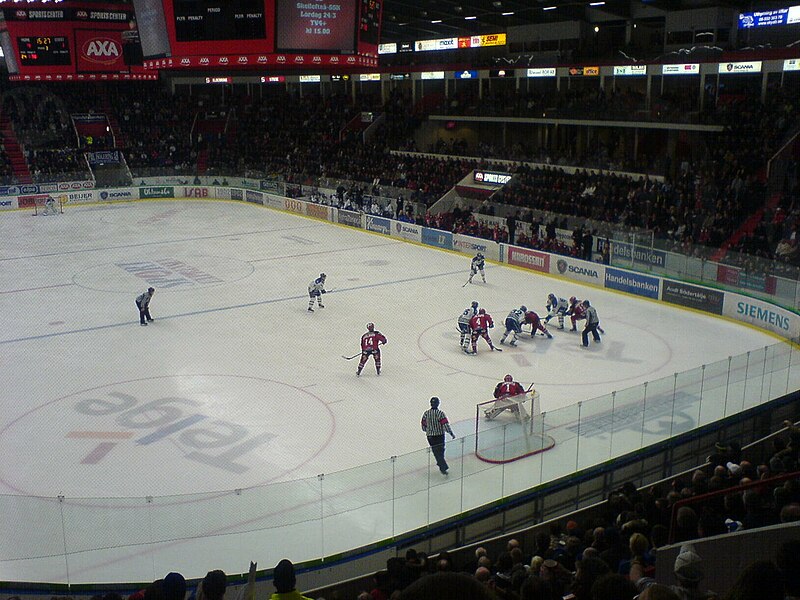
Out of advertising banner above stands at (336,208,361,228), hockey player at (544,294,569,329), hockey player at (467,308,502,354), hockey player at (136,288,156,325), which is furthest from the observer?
advertising banner above stands at (336,208,361,228)

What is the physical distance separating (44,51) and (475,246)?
20.8 metres

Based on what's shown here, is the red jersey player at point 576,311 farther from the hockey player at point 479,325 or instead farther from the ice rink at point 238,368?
the hockey player at point 479,325

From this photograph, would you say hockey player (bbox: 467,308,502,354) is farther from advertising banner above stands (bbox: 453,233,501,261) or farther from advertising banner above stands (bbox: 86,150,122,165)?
advertising banner above stands (bbox: 86,150,122,165)

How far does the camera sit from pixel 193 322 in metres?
18.9

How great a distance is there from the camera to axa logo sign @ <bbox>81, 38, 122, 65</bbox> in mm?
34125

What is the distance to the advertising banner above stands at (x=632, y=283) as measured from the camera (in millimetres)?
20906

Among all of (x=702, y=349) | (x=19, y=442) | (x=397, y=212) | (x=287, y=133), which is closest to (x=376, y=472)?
(x=19, y=442)

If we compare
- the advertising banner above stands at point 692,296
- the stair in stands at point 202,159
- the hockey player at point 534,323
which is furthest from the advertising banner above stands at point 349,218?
the hockey player at point 534,323

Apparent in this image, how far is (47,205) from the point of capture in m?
35.9

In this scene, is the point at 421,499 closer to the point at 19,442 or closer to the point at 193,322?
the point at 19,442

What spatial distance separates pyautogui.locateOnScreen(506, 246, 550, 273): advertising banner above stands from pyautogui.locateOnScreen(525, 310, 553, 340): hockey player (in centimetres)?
657

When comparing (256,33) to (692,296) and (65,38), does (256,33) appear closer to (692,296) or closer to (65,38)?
(692,296)

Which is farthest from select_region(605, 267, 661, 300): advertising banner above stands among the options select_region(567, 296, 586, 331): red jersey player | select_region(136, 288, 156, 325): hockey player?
select_region(136, 288, 156, 325): hockey player

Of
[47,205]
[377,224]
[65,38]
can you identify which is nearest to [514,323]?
[377,224]
